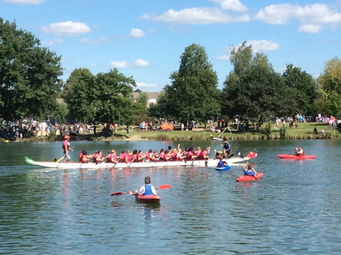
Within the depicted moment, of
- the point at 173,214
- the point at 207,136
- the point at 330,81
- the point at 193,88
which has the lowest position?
the point at 173,214

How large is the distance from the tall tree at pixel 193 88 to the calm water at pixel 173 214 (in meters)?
50.3

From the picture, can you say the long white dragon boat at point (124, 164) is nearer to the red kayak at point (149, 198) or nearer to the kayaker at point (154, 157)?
the kayaker at point (154, 157)

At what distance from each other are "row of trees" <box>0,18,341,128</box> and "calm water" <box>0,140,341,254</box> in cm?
3893

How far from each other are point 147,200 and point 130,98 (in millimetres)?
53548

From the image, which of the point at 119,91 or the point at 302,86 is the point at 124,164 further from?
the point at 302,86

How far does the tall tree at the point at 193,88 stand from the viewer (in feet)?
292

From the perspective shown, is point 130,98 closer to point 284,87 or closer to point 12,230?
point 284,87

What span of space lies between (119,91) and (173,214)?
5517 cm

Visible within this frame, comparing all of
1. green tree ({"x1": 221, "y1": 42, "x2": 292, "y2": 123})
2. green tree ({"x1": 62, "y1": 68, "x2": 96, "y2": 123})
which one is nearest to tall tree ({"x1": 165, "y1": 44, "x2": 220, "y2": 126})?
green tree ({"x1": 221, "y1": 42, "x2": 292, "y2": 123})

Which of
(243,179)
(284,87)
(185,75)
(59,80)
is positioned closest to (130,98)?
Result: (59,80)

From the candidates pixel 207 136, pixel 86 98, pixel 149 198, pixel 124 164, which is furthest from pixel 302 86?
pixel 149 198

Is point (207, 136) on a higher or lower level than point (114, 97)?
lower

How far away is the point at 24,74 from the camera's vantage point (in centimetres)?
7806

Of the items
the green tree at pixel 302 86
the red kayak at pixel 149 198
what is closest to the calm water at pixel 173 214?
the red kayak at pixel 149 198
